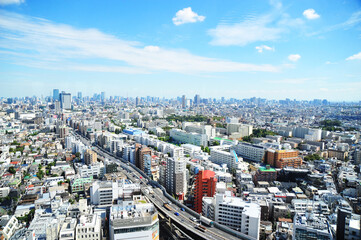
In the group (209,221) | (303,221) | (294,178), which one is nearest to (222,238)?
(209,221)

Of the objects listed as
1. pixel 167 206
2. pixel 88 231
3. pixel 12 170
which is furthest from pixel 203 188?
pixel 12 170

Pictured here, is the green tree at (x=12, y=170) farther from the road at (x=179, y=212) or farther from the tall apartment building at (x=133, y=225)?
the tall apartment building at (x=133, y=225)

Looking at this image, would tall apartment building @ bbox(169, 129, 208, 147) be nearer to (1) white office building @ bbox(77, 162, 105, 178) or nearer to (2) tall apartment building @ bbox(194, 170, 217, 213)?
(1) white office building @ bbox(77, 162, 105, 178)

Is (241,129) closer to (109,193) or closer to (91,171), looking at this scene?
(91,171)

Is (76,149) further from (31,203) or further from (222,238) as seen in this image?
(222,238)

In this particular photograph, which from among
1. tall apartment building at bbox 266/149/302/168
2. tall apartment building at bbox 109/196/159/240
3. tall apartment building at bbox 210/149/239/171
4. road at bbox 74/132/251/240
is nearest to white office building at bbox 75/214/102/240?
tall apartment building at bbox 109/196/159/240

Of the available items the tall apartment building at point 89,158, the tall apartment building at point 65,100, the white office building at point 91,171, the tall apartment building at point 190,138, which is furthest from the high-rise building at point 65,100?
the white office building at point 91,171
